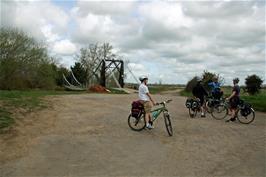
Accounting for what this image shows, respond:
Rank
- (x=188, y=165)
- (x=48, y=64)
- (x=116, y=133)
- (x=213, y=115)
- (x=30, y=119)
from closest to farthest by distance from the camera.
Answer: (x=188, y=165)
(x=116, y=133)
(x=30, y=119)
(x=213, y=115)
(x=48, y=64)

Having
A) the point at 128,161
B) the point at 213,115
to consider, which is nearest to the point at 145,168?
the point at 128,161

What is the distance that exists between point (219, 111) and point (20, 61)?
28.1m

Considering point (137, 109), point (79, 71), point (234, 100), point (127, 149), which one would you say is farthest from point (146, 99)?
point (79, 71)

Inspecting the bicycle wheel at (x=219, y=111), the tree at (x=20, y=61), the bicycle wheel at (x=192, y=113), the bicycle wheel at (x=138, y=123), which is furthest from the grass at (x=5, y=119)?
the tree at (x=20, y=61)

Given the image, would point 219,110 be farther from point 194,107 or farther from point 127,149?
point 127,149

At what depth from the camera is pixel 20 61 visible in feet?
137

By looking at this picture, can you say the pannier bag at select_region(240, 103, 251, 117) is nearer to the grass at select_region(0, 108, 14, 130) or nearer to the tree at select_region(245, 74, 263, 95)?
the grass at select_region(0, 108, 14, 130)

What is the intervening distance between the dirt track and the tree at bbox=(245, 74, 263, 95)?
24.5 metres

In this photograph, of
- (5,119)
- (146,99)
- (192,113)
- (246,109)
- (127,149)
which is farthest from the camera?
(192,113)

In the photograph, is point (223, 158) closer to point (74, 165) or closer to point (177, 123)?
point (74, 165)

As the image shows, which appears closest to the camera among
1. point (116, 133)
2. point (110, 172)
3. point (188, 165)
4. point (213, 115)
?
point (110, 172)

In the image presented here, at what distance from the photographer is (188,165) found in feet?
30.1

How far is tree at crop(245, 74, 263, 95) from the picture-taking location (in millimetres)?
39781

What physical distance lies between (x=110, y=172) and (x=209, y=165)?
216cm
